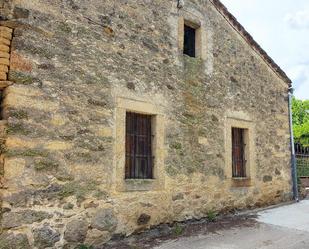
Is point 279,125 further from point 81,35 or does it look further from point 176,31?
point 81,35

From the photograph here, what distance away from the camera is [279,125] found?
30.9 feet

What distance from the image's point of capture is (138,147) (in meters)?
6.05

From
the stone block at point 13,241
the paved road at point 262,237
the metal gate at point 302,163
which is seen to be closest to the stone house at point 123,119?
the stone block at point 13,241

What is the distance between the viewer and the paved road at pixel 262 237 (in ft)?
17.4

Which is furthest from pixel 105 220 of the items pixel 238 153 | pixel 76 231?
pixel 238 153

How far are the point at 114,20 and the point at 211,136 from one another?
3.08 meters

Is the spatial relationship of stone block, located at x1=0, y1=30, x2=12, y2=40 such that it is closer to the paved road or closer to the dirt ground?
the dirt ground

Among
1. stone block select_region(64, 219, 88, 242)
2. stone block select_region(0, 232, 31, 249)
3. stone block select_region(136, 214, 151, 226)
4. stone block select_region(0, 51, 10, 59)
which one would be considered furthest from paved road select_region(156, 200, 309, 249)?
stone block select_region(0, 51, 10, 59)

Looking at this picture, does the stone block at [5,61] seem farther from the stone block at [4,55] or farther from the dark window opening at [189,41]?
the dark window opening at [189,41]

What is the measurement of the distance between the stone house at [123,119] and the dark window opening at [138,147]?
2cm

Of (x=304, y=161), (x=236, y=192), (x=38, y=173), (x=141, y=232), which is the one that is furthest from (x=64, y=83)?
(x=304, y=161)

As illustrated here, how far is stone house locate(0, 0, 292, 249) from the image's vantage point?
4516mm

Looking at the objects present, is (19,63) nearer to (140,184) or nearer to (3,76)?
(3,76)

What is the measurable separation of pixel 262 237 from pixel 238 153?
2695 millimetres
